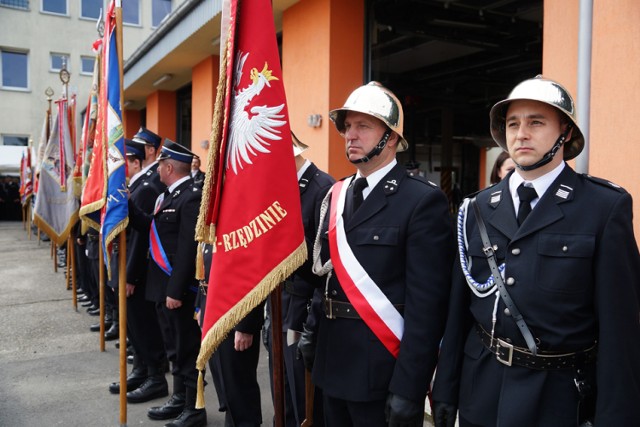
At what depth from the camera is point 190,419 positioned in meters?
4.00

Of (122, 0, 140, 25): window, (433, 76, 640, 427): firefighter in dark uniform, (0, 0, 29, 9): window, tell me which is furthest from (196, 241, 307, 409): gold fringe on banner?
(0, 0, 29, 9): window

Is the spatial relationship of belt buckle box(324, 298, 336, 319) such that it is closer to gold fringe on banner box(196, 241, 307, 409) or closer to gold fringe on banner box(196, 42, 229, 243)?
gold fringe on banner box(196, 241, 307, 409)

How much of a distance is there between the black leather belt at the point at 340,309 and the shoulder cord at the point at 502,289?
1.65ft

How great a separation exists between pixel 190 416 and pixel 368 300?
232 centimetres

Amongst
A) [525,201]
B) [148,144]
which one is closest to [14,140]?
[148,144]

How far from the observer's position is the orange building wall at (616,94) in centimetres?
342

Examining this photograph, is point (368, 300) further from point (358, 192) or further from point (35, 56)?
point (35, 56)

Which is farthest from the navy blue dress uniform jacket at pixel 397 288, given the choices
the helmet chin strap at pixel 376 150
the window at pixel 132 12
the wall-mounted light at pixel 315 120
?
the window at pixel 132 12

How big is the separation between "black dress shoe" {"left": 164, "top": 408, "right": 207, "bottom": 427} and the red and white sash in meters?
2.23

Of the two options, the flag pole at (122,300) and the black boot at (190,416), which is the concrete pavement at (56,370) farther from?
the flag pole at (122,300)

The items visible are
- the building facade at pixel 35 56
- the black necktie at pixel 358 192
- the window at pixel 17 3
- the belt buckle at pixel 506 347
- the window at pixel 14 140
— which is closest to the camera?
the belt buckle at pixel 506 347

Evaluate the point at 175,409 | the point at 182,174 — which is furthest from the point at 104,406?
the point at 182,174

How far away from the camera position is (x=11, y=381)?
16.7 ft

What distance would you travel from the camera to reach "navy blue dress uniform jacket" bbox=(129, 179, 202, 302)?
410 cm
